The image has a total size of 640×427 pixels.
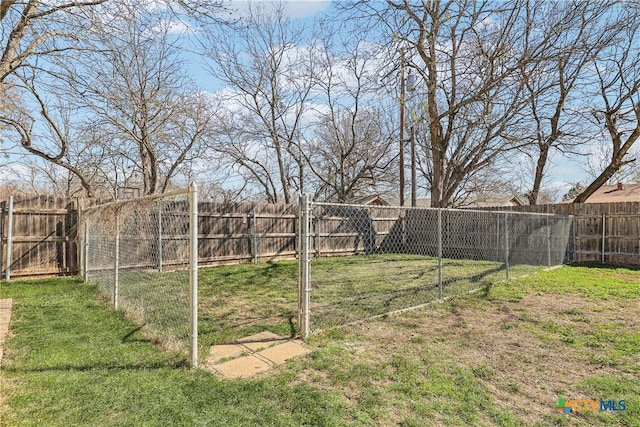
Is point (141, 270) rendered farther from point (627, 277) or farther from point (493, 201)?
point (493, 201)

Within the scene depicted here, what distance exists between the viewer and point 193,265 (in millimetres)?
3008

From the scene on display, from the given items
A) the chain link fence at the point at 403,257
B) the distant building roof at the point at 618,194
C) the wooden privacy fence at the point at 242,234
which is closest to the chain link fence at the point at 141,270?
the wooden privacy fence at the point at 242,234

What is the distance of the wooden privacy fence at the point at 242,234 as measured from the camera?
6.94 m

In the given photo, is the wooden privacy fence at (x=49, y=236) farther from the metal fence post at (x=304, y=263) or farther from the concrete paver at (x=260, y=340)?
the metal fence post at (x=304, y=263)

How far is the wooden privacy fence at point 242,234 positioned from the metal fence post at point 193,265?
582 cm

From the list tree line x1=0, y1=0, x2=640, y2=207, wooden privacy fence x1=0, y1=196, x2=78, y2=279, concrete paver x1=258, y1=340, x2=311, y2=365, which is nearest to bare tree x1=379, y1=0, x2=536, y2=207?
tree line x1=0, y1=0, x2=640, y2=207

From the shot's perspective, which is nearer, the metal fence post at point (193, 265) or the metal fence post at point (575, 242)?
the metal fence post at point (193, 265)

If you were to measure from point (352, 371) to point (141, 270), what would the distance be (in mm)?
3931

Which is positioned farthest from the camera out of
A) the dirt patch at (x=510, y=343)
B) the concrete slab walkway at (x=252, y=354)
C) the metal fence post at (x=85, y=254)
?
the metal fence post at (x=85, y=254)

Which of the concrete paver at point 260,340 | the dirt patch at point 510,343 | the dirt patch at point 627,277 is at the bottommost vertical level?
the dirt patch at point 627,277

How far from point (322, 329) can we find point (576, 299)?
13.8ft

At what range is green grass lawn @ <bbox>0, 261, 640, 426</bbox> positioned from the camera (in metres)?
2.37

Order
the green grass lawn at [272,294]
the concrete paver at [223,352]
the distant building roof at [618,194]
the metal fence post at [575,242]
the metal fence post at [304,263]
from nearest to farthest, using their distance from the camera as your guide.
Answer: the concrete paver at [223,352], the metal fence post at [304,263], the green grass lawn at [272,294], the metal fence post at [575,242], the distant building roof at [618,194]

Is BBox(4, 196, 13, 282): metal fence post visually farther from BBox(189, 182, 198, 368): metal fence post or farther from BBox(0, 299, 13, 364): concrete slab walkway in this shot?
BBox(189, 182, 198, 368): metal fence post
